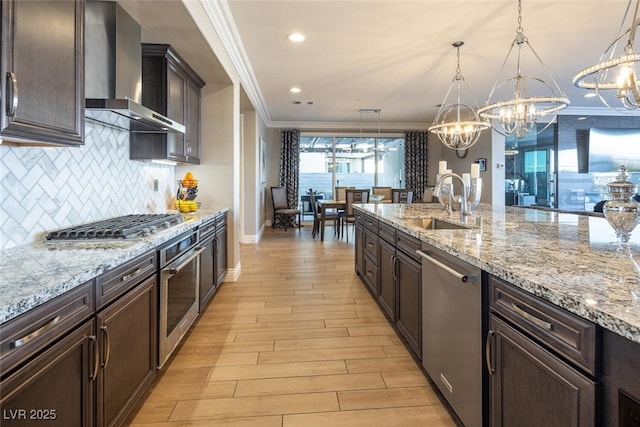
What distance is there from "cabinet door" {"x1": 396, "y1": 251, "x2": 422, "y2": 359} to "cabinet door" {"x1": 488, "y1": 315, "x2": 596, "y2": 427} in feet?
2.50

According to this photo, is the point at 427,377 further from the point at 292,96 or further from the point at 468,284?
the point at 292,96

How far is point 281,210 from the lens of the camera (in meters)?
7.84

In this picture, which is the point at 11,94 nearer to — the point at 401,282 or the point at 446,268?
the point at 446,268

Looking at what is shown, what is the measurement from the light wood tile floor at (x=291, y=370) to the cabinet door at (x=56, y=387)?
24.1 inches

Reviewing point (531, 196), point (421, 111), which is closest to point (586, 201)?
point (531, 196)

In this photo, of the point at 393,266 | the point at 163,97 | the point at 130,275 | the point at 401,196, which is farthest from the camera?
the point at 401,196

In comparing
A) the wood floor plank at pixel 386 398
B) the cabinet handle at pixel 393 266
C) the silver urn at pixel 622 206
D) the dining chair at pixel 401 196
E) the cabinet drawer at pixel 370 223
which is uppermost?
the dining chair at pixel 401 196

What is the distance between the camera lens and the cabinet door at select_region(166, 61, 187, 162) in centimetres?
298

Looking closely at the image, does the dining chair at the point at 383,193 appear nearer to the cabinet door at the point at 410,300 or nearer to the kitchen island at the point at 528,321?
the cabinet door at the point at 410,300

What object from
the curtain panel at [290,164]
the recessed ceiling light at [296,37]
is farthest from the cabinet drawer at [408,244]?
the curtain panel at [290,164]

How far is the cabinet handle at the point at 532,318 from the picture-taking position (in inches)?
38.1

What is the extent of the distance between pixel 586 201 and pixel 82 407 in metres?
9.32

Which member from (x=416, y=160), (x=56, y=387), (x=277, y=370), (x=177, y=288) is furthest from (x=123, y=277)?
(x=416, y=160)

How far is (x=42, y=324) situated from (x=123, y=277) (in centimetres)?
49
